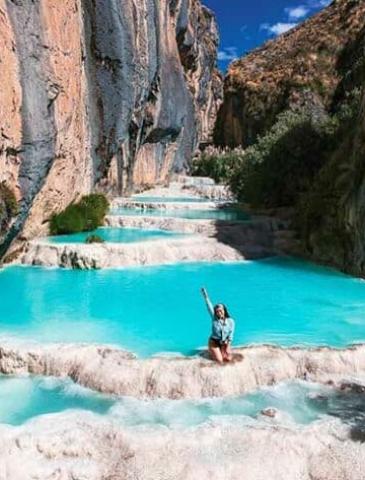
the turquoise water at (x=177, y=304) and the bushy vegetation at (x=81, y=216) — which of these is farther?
the bushy vegetation at (x=81, y=216)

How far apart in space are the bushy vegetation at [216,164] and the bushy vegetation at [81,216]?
71.8 feet

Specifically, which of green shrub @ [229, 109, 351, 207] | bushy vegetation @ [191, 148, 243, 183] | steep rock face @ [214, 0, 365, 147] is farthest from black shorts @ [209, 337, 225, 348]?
steep rock face @ [214, 0, 365, 147]

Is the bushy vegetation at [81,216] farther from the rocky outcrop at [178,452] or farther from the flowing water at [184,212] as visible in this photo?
the rocky outcrop at [178,452]

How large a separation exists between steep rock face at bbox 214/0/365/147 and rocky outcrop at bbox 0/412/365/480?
150 feet

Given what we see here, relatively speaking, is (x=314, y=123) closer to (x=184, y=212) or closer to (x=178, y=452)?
(x=184, y=212)

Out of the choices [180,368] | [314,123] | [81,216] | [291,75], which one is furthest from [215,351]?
[291,75]

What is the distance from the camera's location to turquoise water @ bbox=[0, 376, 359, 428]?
8086 mm

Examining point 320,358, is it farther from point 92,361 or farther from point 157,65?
point 157,65

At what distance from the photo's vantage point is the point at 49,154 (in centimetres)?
1870

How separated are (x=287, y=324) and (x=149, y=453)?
5.81m

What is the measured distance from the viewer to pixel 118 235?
2222 cm

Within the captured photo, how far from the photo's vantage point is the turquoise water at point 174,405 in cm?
809

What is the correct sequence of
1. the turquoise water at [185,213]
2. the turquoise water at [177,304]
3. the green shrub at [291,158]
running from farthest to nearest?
the turquoise water at [185,213] → the green shrub at [291,158] → the turquoise water at [177,304]

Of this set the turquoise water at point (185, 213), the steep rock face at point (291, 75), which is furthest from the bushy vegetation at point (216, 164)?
the turquoise water at point (185, 213)
